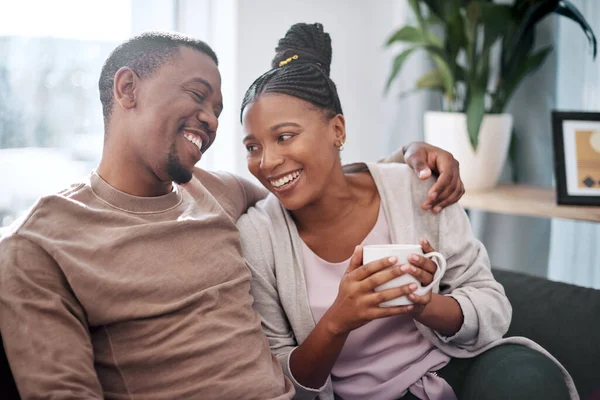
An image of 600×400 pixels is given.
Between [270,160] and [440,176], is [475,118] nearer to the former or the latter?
[440,176]

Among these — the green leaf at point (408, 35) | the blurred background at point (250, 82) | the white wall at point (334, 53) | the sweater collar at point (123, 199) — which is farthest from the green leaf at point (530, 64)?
the sweater collar at point (123, 199)

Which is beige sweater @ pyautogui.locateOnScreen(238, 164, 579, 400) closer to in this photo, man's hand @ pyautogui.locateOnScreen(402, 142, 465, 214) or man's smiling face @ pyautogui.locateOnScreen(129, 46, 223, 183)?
man's hand @ pyautogui.locateOnScreen(402, 142, 465, 214)

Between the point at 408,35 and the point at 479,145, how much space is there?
1.56ft

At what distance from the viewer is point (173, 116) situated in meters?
1.12

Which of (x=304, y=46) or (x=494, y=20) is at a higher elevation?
(x=494, y=20)

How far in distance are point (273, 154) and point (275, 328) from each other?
0.36m

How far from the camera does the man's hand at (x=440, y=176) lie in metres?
1.35

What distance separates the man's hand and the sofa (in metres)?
0.36

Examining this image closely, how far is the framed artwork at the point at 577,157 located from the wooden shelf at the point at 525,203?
0.16 ft

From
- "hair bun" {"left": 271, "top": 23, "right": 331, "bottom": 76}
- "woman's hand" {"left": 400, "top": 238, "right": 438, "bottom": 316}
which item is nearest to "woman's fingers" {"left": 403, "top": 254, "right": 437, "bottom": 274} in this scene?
"woman's hand" {"left": 400, "top": 238, "right": 438, "bottom": 316}

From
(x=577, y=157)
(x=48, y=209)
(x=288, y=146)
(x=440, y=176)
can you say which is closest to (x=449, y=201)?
(x=440, y=176)

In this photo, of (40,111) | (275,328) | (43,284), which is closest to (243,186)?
(275,328)

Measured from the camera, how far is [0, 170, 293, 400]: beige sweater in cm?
93

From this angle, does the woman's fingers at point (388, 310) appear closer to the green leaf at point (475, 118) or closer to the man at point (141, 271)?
the man at point (141, 271)
